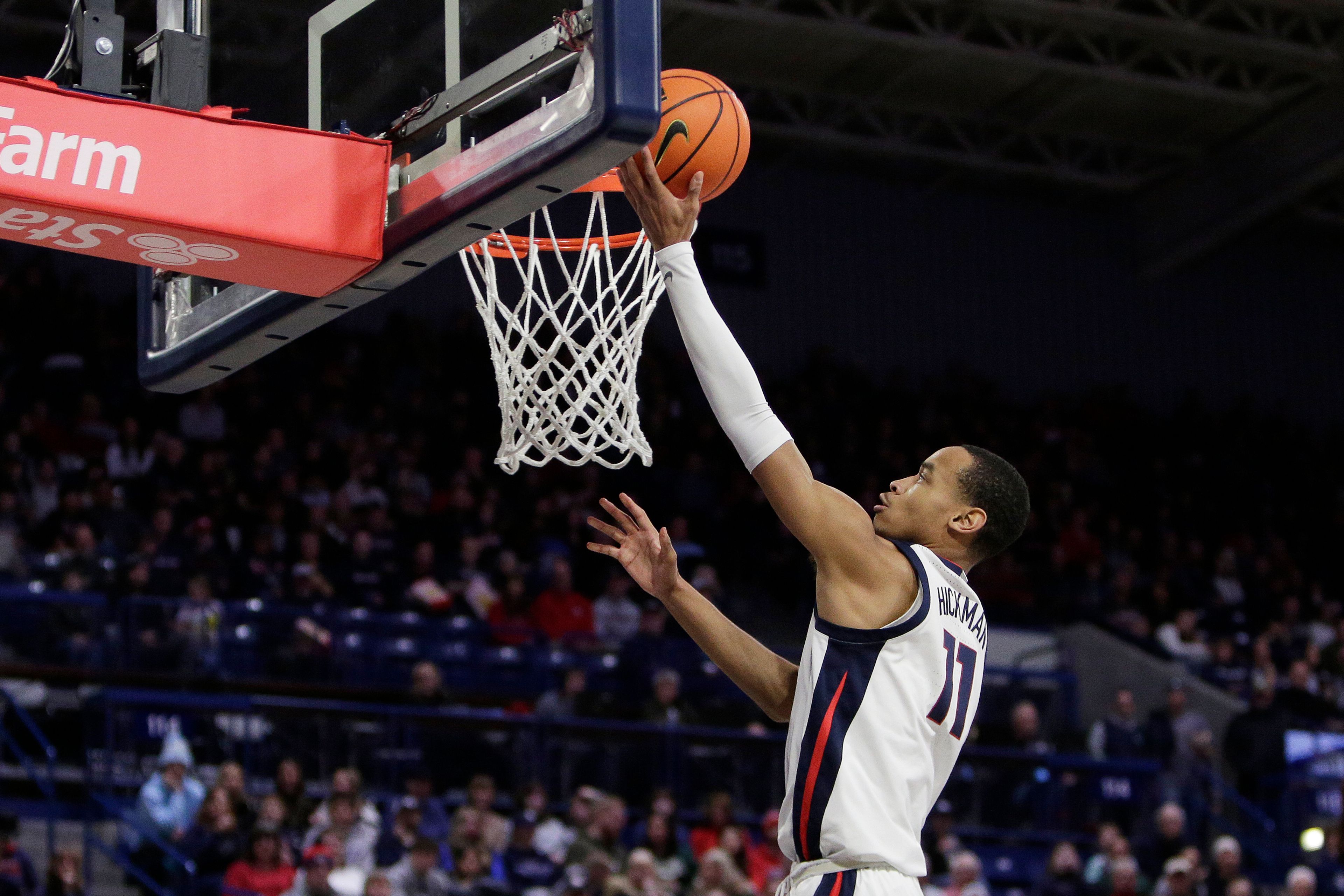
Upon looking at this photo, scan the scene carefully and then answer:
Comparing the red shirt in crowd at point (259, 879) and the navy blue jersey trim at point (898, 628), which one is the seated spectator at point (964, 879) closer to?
the red shirt in crowd at point (259, 879)

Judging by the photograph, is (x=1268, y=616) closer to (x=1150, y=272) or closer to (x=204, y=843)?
(x=1150, y=272)

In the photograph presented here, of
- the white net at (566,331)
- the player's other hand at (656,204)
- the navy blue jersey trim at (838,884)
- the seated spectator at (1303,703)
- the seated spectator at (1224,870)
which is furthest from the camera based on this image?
the seated spectator at (1303,703)

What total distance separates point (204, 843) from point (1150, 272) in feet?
48.1

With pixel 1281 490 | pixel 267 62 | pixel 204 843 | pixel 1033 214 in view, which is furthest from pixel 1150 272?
pixel 267 62

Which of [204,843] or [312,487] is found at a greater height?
[312,487]

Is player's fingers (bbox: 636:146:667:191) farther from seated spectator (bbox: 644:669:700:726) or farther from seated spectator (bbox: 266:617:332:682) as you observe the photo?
seated spectator (bbox: 644:669:700:726)

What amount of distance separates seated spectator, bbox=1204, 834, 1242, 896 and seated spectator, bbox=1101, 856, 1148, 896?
62 cm

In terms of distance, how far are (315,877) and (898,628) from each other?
573 cm

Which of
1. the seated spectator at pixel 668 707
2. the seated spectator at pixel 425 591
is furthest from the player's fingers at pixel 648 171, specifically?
the seated spectator at pixel 425 591

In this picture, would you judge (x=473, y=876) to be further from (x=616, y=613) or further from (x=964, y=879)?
(x=616, y=613)

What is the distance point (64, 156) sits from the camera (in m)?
3.41

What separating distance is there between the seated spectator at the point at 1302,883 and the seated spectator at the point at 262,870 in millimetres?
5198

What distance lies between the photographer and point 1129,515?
17.9 meters

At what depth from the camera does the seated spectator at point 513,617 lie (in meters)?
11.8
